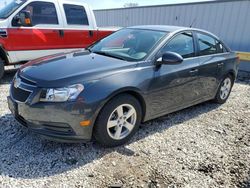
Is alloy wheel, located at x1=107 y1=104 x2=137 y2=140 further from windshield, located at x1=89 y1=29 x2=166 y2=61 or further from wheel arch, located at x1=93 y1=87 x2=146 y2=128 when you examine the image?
windshield, located at x1=89 y1=29 x2=166 y2=61

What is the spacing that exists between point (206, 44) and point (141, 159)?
2643 millimetres

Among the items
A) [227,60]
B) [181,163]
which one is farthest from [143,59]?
[227,60]

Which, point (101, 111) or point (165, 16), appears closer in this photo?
point (101, 111)

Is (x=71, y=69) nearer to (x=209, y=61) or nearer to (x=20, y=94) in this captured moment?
(x=20, y=94)

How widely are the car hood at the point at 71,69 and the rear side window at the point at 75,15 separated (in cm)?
344

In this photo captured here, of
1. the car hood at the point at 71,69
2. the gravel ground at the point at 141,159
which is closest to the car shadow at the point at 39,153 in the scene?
the gravel ground at the point at 141,159

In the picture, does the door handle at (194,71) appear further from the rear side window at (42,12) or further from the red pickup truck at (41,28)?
the rear side window at (42,12)

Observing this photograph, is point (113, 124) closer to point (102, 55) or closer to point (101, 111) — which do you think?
point (101, 111)

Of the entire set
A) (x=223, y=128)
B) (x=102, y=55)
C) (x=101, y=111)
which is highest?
(x=102, y=55)

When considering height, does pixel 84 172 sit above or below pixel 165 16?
below

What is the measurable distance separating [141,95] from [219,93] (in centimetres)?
242

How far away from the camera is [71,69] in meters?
3.02

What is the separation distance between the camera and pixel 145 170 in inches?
111

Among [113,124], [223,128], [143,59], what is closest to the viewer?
[113,124]
